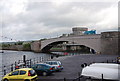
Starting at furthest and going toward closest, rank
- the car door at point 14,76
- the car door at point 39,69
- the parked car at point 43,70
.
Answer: the car door at point 39,69
the parked car at point 43,70
the car door at point 14,76

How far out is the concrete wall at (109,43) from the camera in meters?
56.2

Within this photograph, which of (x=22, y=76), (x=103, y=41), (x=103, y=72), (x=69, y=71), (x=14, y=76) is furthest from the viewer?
(x=103, y=41)

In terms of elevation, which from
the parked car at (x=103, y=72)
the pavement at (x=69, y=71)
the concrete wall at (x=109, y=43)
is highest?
the concrete wall at (x=109, y=43)

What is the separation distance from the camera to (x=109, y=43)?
57.0 metres

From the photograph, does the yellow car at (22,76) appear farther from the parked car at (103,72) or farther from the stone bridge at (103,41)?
the stone bridge at (103,41)

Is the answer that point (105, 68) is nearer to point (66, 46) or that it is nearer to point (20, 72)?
point (20, 72)

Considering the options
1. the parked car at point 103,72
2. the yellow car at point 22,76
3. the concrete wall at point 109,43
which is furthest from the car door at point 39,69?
the concrete wall at point 109,43

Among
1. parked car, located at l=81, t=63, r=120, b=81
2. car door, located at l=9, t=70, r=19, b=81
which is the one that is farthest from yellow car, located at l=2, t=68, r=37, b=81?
parked car, located at l=81, t=63, r=120, b=81

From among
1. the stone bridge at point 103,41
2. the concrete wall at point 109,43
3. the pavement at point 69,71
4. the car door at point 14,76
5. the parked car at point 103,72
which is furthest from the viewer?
the stone bridge at point 103,41

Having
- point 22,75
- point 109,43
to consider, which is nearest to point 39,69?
point 22,75

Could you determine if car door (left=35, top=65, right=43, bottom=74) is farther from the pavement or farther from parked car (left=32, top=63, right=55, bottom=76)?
the pavement

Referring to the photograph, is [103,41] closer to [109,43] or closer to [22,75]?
[109,43]

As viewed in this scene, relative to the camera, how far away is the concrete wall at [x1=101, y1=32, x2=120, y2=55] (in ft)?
184

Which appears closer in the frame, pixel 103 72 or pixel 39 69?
pixel 103 72
